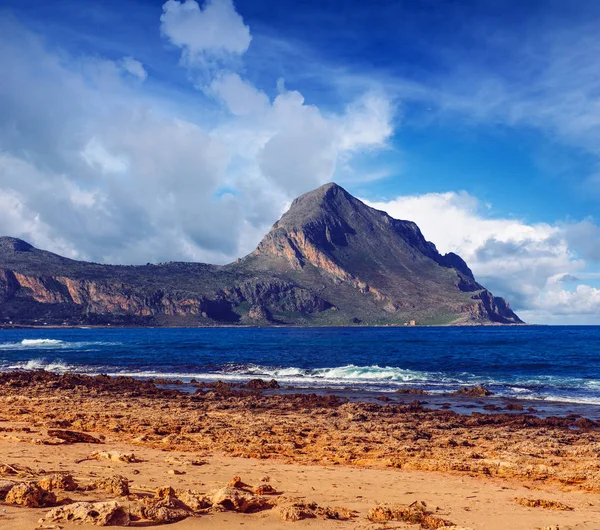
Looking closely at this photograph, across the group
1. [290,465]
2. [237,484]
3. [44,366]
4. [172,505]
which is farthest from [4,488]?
[44,366]

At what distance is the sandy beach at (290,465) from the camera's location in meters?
7.29

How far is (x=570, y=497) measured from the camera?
33.4 feet

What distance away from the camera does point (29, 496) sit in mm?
6746

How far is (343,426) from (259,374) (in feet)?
72.9

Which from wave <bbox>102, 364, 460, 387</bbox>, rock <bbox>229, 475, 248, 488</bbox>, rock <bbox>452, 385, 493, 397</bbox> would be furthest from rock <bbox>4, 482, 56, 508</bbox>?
wave <bbox>102, 364, 460, 387</bbox>

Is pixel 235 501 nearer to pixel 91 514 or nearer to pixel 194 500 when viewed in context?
pixel 194 500

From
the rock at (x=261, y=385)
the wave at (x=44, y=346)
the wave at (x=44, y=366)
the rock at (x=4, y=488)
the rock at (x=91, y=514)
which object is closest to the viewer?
the rock at (x=91, y=514)

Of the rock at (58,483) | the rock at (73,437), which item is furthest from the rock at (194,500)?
the rock at (73,437)

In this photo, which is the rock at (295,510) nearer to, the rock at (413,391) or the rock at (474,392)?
the rock at (413,391)

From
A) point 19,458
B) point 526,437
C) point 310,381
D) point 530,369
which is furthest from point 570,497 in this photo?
point 530,369

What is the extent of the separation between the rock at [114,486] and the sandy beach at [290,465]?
39 mm

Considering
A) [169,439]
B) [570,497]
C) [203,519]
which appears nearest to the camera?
[203,519]

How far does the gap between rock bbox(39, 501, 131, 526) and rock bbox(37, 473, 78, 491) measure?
1382 mm

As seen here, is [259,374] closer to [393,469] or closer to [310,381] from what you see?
[310,381]
